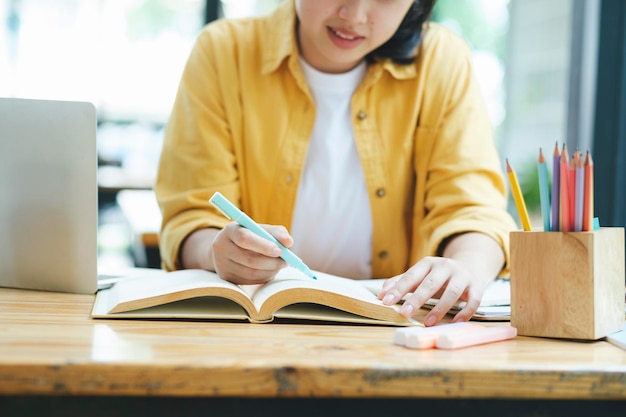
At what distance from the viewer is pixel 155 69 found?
538 centimetres

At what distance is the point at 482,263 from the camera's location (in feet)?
4.38

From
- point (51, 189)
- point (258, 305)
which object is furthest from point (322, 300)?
point (51, 189)

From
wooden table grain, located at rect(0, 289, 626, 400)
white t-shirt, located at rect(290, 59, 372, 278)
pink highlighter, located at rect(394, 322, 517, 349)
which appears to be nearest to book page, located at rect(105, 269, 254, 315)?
wooden table grain, located at rect(0, 289, 626, 400)

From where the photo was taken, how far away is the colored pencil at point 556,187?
0.92 metres

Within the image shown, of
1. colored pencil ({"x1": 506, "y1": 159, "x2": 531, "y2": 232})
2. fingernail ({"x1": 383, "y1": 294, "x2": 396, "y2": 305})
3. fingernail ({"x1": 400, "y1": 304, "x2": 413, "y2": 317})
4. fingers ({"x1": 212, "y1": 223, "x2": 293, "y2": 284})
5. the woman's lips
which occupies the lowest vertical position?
fingernail ({"x1": 400, "y1": 304, "x2": 413, "y2": 317})

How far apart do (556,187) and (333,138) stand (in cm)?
83

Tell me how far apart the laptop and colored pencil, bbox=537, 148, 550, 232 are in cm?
65

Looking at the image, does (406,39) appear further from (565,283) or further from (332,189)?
(565,283)

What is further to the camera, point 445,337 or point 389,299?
point 389,299

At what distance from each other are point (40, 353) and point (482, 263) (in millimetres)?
790

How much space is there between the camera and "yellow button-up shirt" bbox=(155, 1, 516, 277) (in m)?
1.65

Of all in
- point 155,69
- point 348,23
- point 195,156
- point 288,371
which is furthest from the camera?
point 155,69

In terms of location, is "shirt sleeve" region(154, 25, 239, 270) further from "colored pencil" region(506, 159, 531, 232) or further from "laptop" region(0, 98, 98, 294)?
"colored pencil" region(506, 159, 531, 232)

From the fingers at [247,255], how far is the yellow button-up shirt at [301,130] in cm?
46
